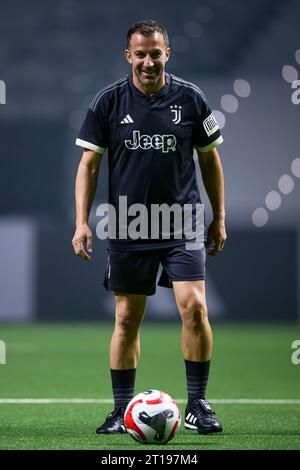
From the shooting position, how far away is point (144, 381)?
25.0ft

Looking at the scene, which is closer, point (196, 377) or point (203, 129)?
point (196, 377)

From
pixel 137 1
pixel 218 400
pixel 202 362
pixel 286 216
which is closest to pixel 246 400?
pixel 218 400

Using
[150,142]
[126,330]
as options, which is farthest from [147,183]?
[126,330]

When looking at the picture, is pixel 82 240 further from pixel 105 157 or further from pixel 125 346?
pixel 105 157

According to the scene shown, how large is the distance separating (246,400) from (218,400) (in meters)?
0.17

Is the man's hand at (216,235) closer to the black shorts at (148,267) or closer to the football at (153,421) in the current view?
the black shorts at (148,267)

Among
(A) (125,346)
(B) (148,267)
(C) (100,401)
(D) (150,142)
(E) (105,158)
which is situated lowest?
(C) (100,401)

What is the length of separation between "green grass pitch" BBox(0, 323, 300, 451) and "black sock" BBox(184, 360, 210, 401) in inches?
7.2

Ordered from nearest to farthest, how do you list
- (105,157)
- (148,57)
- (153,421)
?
(153,421), (148,57), (105,157)

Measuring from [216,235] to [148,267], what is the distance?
0.40 meters

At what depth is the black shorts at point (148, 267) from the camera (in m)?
5.20

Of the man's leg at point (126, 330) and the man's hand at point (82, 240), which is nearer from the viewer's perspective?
the man's hand at point (82, 240)

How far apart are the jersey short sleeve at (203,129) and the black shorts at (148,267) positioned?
19.6 inches

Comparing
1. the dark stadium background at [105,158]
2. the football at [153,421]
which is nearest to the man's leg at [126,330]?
the football at [153,421]
